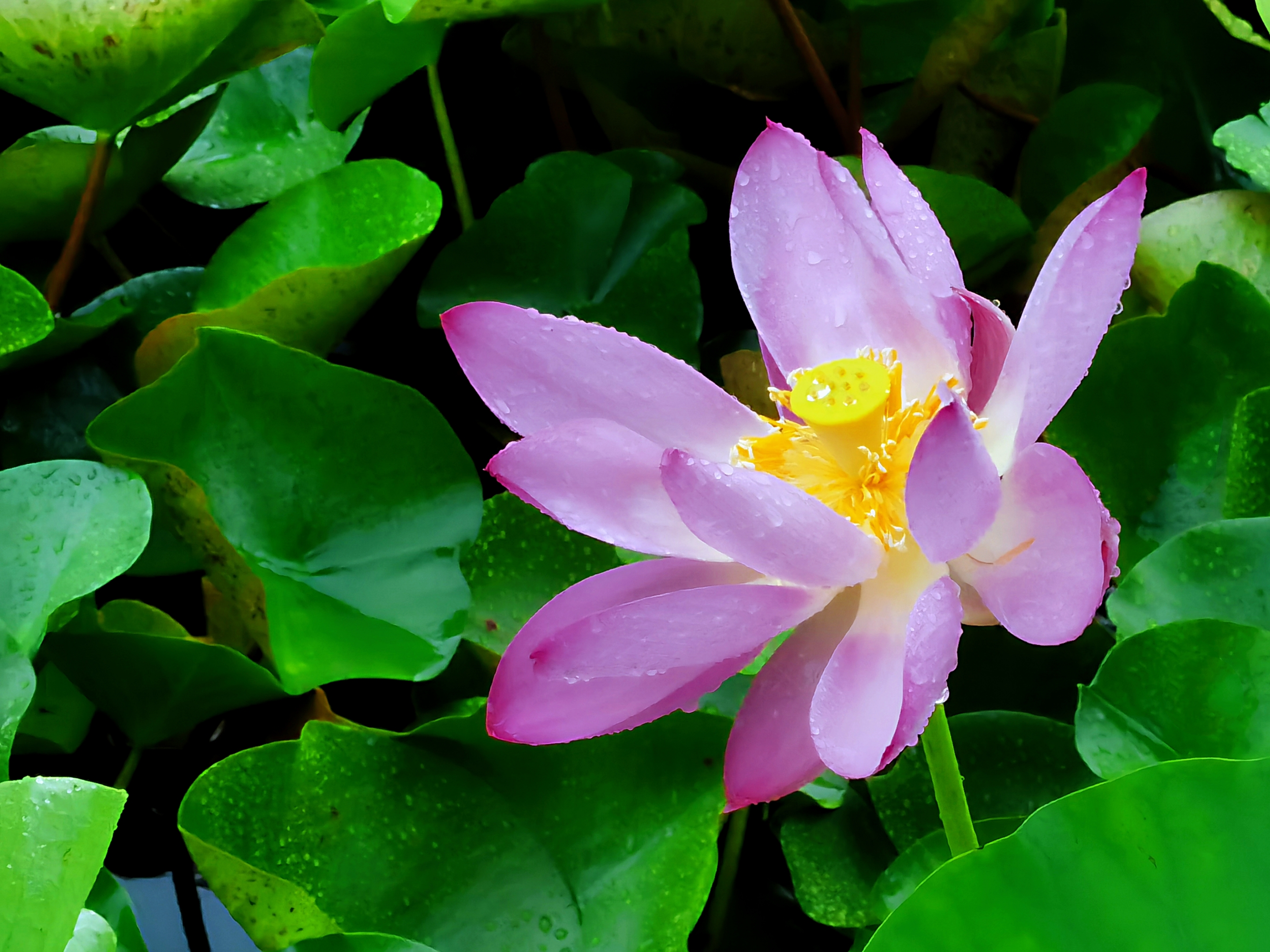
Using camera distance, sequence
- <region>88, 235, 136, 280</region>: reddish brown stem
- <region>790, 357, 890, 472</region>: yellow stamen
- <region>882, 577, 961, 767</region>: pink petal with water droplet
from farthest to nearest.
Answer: <region>88, 235, 136, 280</region>: reddish brown stem < <region>790, 357, 890, 472</region>: yellow stamen < <region>882, 577, 961, 767</region>: pink petal with water droplet

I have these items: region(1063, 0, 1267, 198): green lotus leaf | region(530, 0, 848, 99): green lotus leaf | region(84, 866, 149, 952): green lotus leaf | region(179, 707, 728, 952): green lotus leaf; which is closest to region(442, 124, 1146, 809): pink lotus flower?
region(179, 707, 728, 952): green lotus leaf

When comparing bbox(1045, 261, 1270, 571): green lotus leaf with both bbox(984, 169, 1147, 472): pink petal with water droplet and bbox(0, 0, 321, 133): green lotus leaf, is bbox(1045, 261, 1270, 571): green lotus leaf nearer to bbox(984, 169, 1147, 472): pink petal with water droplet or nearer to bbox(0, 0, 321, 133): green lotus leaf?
bbox(984, 169, 1147, 472): pink petal with water droplet

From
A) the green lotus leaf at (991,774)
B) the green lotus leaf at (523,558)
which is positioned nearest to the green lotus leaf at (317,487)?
the green lotus leaf at (523,558)

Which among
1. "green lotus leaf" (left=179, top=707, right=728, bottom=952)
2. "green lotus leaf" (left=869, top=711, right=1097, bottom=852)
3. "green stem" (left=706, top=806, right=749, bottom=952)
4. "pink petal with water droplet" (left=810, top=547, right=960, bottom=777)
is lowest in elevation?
Answer: "green stem" (left=706, top=806, right=749, bottom=952)

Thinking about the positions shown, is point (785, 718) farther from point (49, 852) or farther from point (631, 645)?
point (49, 852)

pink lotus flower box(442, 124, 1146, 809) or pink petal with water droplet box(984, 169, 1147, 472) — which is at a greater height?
pink petal with water droplet box(984, 169, 1147, 472)

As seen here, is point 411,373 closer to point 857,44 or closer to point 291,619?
point 291,619

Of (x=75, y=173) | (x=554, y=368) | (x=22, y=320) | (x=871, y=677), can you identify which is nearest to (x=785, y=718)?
(x=871, y=677)

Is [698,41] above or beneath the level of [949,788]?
above
